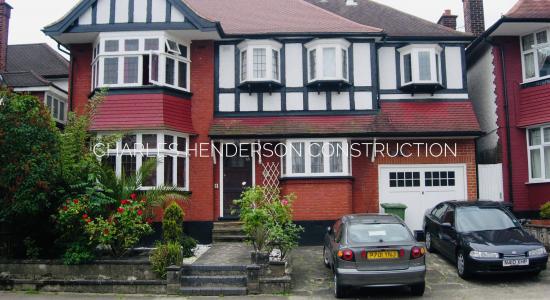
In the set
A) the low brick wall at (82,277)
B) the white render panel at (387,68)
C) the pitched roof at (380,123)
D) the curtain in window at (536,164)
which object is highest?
the white render panel at (387,68)

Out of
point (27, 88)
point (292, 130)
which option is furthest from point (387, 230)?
point (27, 88)

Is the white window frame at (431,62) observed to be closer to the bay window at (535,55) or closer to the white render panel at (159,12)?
the bay window at (535,55)

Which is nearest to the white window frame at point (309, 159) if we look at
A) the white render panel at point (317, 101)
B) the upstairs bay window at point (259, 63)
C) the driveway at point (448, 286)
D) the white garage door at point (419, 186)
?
the white render panel at point (317, 101)

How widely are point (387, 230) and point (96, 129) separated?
9632 millimetres

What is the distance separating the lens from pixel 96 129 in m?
14.8

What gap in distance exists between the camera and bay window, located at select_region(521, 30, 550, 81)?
15914 mm

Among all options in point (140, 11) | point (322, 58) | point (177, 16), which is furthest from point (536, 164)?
point (140, 11)

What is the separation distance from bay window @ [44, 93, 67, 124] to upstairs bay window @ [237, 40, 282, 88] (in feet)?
26.3

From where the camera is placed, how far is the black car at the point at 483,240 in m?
9.94

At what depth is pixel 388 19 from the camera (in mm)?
18359

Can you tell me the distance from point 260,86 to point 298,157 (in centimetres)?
271

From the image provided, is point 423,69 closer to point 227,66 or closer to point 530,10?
point 530,10

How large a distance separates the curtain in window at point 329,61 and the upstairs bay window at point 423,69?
2568mm

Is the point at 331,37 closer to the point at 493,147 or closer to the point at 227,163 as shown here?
the point at 227,163
